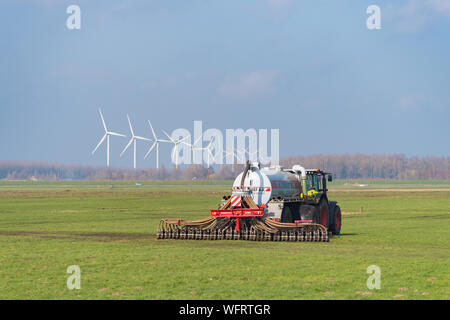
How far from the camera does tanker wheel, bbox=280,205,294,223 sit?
3411cm

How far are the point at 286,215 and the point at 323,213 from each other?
304cm

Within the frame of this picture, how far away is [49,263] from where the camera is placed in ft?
78.2

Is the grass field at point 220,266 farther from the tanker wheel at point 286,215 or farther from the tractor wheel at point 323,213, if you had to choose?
the tanker wheel at point 286,215

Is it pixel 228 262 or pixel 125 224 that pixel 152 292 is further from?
pixel 125 224

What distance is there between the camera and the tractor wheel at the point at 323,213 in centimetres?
3625

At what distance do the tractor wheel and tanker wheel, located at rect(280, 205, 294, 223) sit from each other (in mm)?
1834

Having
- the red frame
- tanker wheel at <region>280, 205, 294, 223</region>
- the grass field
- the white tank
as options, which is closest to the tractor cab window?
the white tank

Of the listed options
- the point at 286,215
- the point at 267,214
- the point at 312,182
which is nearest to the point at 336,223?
the point at 312,182

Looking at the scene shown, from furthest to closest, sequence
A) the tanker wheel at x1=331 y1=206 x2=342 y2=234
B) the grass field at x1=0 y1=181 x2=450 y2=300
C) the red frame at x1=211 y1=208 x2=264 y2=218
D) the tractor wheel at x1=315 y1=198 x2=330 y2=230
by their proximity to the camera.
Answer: the tanker wheel at x1=331 y1=206 x2=342 y2=234
the tractor wheel at x1=315 y1=198 x2=330 y2=230
the red frame at x1=211 y1=208 x2=264 y2=218
the grass field at x1=0 y1=181 x2=450 y2=300

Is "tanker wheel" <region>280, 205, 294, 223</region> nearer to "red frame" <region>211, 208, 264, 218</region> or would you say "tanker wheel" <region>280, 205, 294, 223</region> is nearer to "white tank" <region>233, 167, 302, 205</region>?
"white tank" <region>233, 167, 302, 205</region>

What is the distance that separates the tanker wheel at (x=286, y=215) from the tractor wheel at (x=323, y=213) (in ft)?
6.02

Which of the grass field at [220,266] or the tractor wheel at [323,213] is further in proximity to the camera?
the tractor wheel at [323,213]

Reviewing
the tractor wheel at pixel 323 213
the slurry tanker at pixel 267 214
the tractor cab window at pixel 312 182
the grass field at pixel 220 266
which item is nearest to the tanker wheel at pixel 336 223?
the slurry tanker at pixel 267 214

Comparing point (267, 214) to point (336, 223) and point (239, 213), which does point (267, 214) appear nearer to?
point (239, 213)
